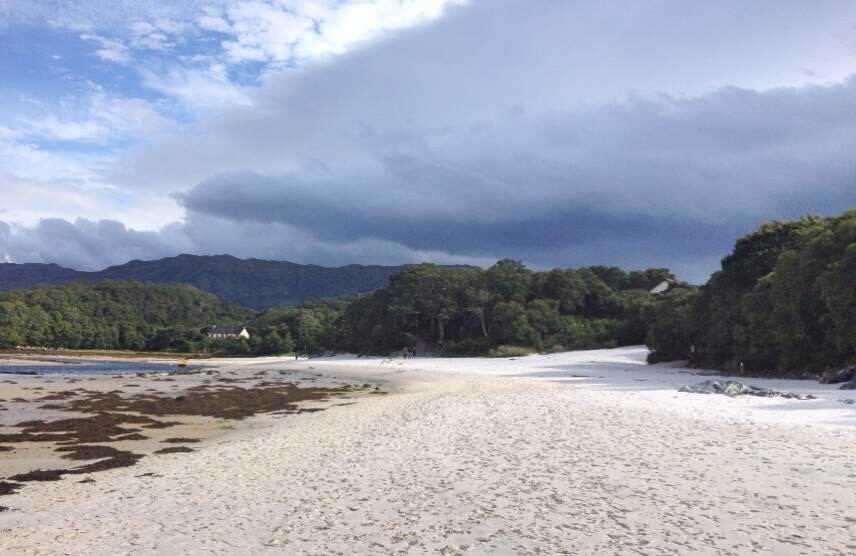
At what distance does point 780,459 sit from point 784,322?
21508 millimetres

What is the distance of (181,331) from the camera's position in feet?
427

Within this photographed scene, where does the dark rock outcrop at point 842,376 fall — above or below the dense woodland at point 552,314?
below

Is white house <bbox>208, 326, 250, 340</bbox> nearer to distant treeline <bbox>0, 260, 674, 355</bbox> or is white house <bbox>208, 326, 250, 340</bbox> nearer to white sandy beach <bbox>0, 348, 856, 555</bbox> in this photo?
distant treeline <bbox>0, 260, 674, 355</bbox>

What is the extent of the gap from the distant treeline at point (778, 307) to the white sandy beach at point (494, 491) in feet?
34.9

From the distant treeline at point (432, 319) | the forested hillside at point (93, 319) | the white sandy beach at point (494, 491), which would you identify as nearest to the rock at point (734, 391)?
the white sandy beach at point (494, 491)

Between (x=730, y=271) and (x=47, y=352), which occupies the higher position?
(x=730, y=271)

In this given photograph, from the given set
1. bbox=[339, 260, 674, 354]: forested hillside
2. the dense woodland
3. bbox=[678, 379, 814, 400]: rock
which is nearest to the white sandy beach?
bbox=[678, 379, 814, 400]: rock

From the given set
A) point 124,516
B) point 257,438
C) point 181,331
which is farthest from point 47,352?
point 124,516

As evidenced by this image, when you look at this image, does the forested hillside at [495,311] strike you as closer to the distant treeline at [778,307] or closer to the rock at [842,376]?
the distant treeline at [778,307]

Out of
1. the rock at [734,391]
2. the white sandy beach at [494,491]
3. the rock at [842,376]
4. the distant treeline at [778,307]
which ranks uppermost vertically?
the distant treeline at [778,307]

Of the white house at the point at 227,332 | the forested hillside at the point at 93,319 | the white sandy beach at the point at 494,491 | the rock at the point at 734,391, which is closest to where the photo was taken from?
the white sandy beach at the point at 494,491

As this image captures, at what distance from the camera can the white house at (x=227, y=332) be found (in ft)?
432

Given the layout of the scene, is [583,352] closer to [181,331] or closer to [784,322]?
[784,322]

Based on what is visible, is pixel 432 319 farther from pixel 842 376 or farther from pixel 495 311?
pixel 842 376
